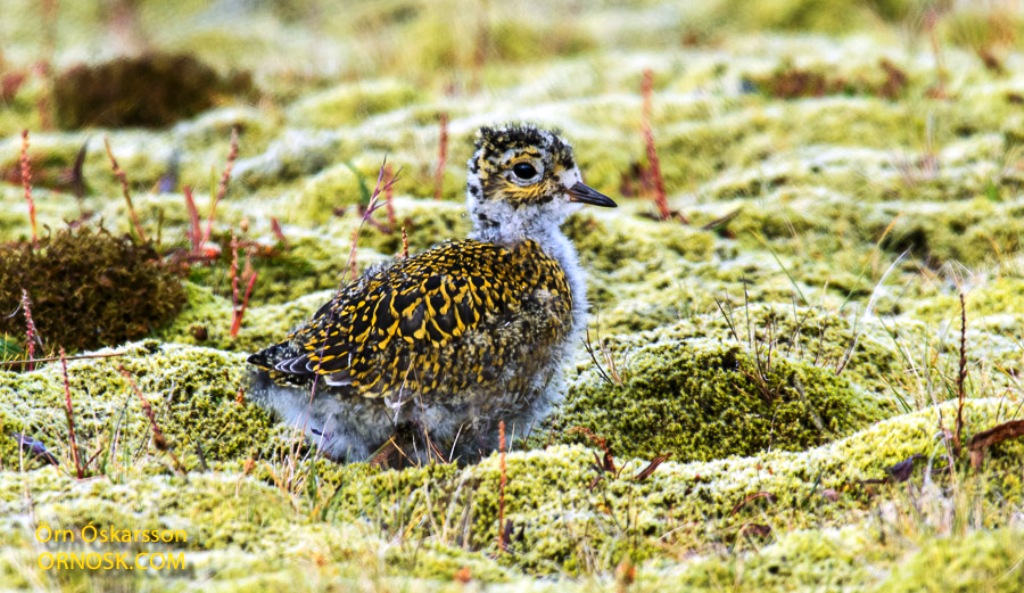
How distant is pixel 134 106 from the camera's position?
11320 millimetres

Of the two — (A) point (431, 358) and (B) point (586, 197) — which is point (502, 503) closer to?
(A) point (431, 358)

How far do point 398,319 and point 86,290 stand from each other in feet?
8.33

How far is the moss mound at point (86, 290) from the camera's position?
241 inches

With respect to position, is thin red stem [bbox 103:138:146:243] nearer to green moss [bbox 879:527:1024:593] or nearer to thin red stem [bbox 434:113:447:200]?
thin red stem [bbox 434:113:447:200]

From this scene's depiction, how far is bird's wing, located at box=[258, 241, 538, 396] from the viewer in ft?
15.7

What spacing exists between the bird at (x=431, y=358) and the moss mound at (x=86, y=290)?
1.42m

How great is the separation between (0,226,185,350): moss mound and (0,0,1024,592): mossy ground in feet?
0.67

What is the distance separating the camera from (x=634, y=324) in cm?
654

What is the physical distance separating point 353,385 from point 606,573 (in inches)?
62.4

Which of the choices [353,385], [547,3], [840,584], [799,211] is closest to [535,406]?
[353,385]

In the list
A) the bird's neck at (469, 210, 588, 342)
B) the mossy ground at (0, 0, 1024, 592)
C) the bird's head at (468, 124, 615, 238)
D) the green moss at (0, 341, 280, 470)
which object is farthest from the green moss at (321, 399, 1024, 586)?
the bird's head at (468, 124, 615, 238)

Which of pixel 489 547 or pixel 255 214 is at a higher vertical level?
pixel 255 214

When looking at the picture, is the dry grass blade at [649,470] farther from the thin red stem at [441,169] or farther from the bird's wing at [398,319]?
the thin red stem at [441,169]

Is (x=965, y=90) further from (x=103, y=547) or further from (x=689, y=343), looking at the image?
(x=103, y=547)
